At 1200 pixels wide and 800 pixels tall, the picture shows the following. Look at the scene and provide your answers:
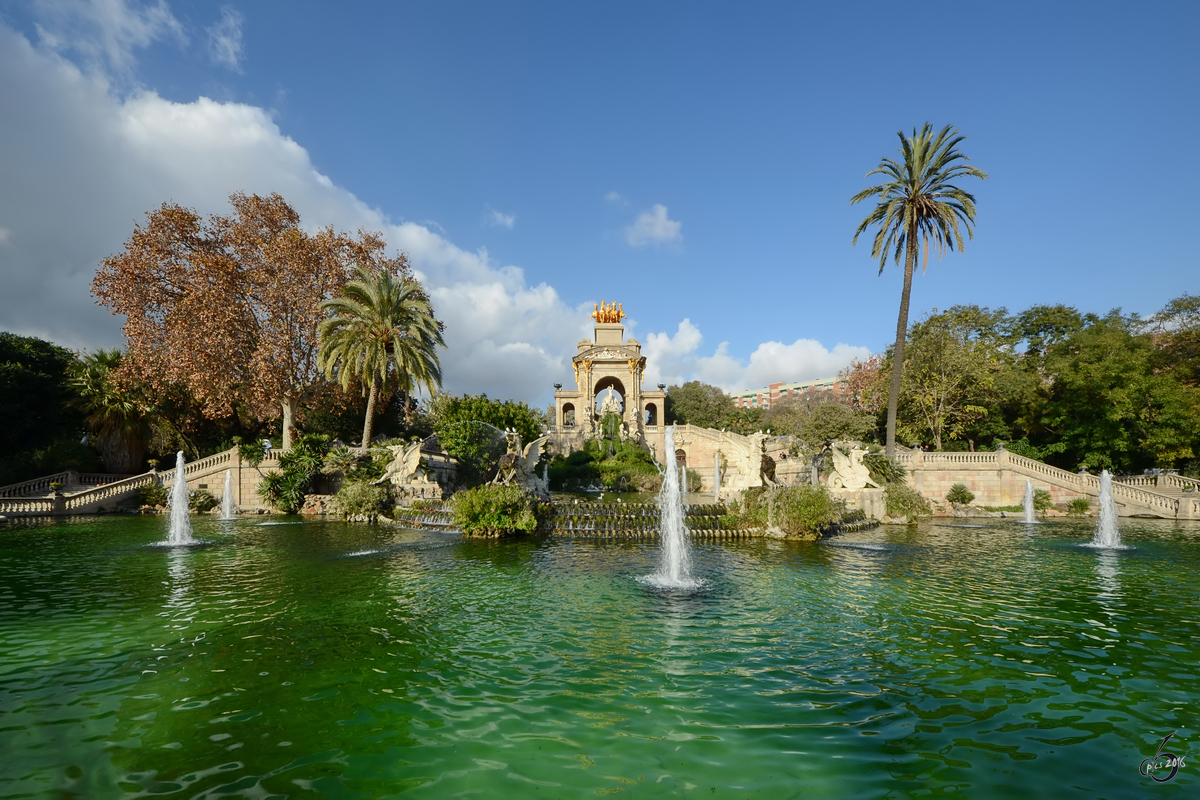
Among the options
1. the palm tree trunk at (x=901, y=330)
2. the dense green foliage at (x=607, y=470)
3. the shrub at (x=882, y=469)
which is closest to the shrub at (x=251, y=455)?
the dense green foliage at (x=607, y=470)

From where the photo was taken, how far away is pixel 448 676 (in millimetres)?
6488

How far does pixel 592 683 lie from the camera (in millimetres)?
6289

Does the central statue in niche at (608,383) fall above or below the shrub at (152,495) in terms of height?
above

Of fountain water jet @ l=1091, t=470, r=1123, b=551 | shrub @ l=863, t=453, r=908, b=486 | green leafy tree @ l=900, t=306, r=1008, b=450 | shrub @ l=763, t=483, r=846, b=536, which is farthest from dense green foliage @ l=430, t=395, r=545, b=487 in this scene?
green leafy tree @ l=900, t=306, r=1008, b=450

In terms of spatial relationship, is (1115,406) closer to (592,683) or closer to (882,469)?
(882,469)

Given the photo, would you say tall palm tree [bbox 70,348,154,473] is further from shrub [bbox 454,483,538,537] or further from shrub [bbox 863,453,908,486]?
shrub [bbox 863,453,908,486]

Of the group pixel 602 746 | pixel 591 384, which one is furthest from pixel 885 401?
pixel 602 746

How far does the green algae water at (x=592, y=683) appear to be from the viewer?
4.48 metres

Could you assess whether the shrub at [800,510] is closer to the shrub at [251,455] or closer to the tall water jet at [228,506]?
the tall water jet at [228,506]

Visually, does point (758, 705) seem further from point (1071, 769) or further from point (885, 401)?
point (885, 401)

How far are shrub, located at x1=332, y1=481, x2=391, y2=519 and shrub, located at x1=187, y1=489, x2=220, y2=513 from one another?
8.28 meters

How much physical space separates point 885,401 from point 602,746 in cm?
4063

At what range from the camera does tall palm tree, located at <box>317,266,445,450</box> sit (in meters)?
28.8

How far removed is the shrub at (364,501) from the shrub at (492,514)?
6.88m
